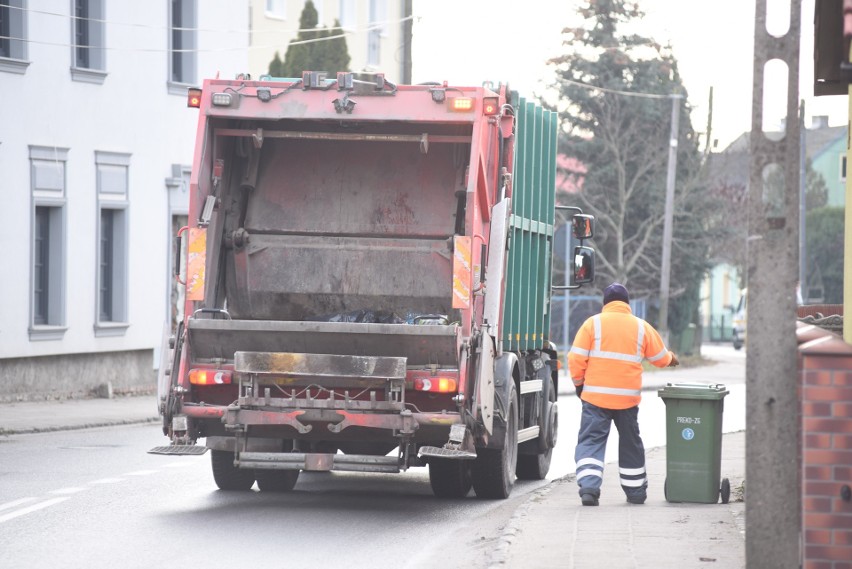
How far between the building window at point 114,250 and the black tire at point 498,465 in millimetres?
13376

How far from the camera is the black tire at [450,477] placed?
12.2m

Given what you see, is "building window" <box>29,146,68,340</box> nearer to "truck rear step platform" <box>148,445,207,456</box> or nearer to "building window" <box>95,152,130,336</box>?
"building window" <box>95,152,130,336</box>

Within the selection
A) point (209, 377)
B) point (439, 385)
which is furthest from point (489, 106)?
point (209, 377)

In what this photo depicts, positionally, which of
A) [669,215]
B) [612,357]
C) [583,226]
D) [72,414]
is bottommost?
[72,414]

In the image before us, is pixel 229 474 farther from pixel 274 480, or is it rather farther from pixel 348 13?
pixel 348 13

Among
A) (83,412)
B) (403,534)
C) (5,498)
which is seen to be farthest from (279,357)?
(83,412)

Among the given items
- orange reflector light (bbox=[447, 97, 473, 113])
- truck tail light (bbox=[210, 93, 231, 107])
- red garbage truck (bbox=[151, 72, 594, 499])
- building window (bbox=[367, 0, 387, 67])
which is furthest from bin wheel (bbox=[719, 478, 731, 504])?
building window (bbox=[367, 0, 387, 67])

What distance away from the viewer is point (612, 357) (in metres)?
11.1

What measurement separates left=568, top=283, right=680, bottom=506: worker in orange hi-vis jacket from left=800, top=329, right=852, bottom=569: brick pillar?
406 centimetres

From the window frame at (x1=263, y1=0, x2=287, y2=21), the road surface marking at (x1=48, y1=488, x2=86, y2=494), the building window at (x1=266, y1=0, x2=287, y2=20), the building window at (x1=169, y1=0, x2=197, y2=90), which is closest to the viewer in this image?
the road surface marking at (x1=48, y1=488, x2=86, y2=494)

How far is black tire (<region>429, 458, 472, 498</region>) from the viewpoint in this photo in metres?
12.2

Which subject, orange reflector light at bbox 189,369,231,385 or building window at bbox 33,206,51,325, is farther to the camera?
building window at bbox 33,206,51,325

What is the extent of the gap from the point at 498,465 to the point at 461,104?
269 cm

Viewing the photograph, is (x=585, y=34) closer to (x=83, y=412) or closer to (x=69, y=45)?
(x=69, y=45)
